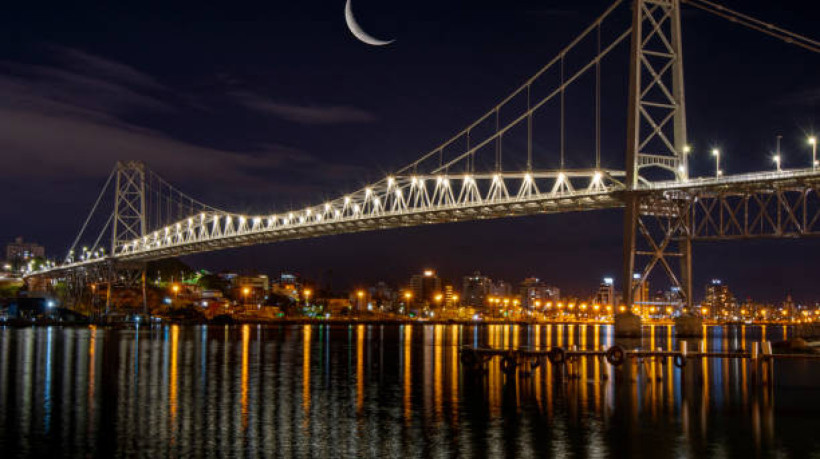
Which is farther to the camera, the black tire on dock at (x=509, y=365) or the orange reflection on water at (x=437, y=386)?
the black tire on dock at (x=509, y=365)

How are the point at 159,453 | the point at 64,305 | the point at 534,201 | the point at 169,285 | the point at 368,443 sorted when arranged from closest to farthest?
the point at 159,453 < the point at 368,443 < the point at 534,201 < the point at 64,305 < the point at 169,285

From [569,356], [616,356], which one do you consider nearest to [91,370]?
[569,356]

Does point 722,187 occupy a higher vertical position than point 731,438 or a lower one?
higher

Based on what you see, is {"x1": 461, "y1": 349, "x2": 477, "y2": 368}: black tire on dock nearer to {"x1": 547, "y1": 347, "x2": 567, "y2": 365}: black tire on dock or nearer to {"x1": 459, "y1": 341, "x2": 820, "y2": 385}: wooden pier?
{"x1": 459, "y1": 341, "x2": 820, "y2": 385}: wooden pier

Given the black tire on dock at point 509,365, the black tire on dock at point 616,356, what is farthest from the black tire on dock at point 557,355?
the black tire on dock at point 616,356

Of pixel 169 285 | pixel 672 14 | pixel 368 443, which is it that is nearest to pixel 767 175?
pixel 672 14

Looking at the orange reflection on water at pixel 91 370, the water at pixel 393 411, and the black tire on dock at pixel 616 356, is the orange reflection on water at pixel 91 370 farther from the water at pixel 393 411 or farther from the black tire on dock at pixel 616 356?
the black tire on dock at pixel 616 356

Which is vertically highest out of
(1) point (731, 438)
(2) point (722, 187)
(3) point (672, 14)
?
(3) point (672, 14)

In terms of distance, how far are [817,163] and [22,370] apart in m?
40.6

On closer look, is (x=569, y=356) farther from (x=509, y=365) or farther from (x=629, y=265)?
(x=629, y=265)

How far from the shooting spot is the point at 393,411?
23859 mm

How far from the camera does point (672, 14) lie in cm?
5312

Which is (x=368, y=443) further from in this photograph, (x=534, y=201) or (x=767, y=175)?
(x=534, y=201)

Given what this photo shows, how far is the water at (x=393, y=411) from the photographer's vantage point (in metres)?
18.4
